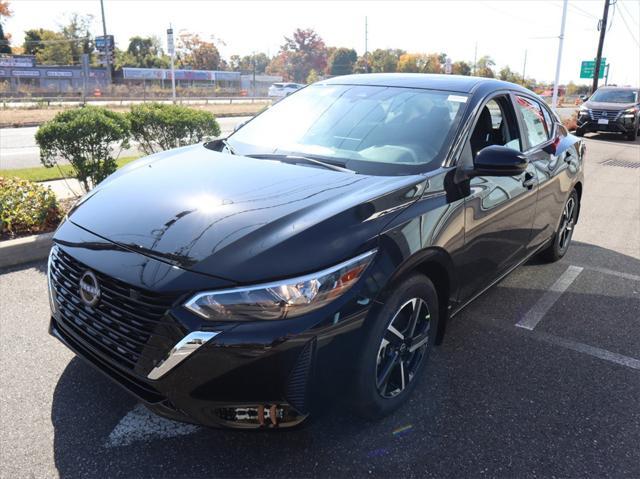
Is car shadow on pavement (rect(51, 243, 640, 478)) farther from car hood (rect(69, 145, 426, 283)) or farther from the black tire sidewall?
the black tire sidewall

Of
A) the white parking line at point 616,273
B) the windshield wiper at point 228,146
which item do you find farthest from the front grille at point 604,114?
the windshield wiper at point 228,146

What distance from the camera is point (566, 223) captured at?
17.6ft

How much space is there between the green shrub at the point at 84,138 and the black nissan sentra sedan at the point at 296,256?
244 centimetres

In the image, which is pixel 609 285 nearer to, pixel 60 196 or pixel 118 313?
pixel 118 313

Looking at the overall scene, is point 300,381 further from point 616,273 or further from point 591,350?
point 616,273

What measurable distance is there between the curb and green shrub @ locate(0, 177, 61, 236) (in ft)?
0.75

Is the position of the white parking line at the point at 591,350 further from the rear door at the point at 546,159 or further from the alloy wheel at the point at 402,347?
the alloy wheel at the point at 402,347

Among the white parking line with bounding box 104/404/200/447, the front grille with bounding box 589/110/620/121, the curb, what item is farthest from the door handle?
the front grille with bounding box 589/110/620/121

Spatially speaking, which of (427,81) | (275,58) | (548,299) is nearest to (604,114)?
(548,299)

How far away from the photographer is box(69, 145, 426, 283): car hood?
2186mm

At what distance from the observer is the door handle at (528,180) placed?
3.83 metres

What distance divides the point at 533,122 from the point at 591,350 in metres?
1.85

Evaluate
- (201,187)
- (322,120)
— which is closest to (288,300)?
(201,187)

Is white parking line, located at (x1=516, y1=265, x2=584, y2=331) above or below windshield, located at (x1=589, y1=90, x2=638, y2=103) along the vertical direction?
below
